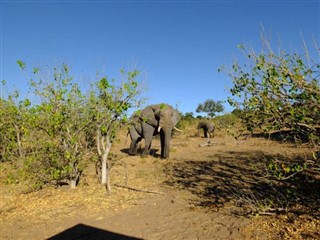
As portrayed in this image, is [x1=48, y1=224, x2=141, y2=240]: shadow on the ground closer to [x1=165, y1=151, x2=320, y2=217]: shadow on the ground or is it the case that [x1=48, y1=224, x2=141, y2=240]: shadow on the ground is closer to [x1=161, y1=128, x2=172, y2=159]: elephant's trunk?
[x1=165, y1=151, x2=320, y2=217]: shadow on the ground

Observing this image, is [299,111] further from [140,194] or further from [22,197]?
[22,197]

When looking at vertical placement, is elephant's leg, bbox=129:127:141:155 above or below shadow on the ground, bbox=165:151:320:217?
above

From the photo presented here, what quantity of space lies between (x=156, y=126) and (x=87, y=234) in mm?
9730

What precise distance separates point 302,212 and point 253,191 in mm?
2080

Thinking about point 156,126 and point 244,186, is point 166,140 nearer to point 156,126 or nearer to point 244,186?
point 156,126

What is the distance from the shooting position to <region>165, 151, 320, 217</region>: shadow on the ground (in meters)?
6.59

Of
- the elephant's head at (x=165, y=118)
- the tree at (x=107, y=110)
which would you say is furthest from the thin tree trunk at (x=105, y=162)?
the elephant's head at (x=165, y=118)

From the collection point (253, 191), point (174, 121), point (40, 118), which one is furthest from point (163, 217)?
point (174, 121)

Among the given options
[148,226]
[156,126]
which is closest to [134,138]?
[156,126]

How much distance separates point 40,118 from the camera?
8461 millimetres

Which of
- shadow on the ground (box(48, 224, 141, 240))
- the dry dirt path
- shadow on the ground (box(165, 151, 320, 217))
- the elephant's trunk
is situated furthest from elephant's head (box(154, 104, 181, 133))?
shadow on the ground (box(48, 224, 141, 240))

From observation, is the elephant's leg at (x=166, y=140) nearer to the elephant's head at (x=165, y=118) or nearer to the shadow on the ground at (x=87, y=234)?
the elephant's head at (x=165, y=118)

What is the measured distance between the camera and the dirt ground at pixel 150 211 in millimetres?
5973

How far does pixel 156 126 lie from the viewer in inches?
625
